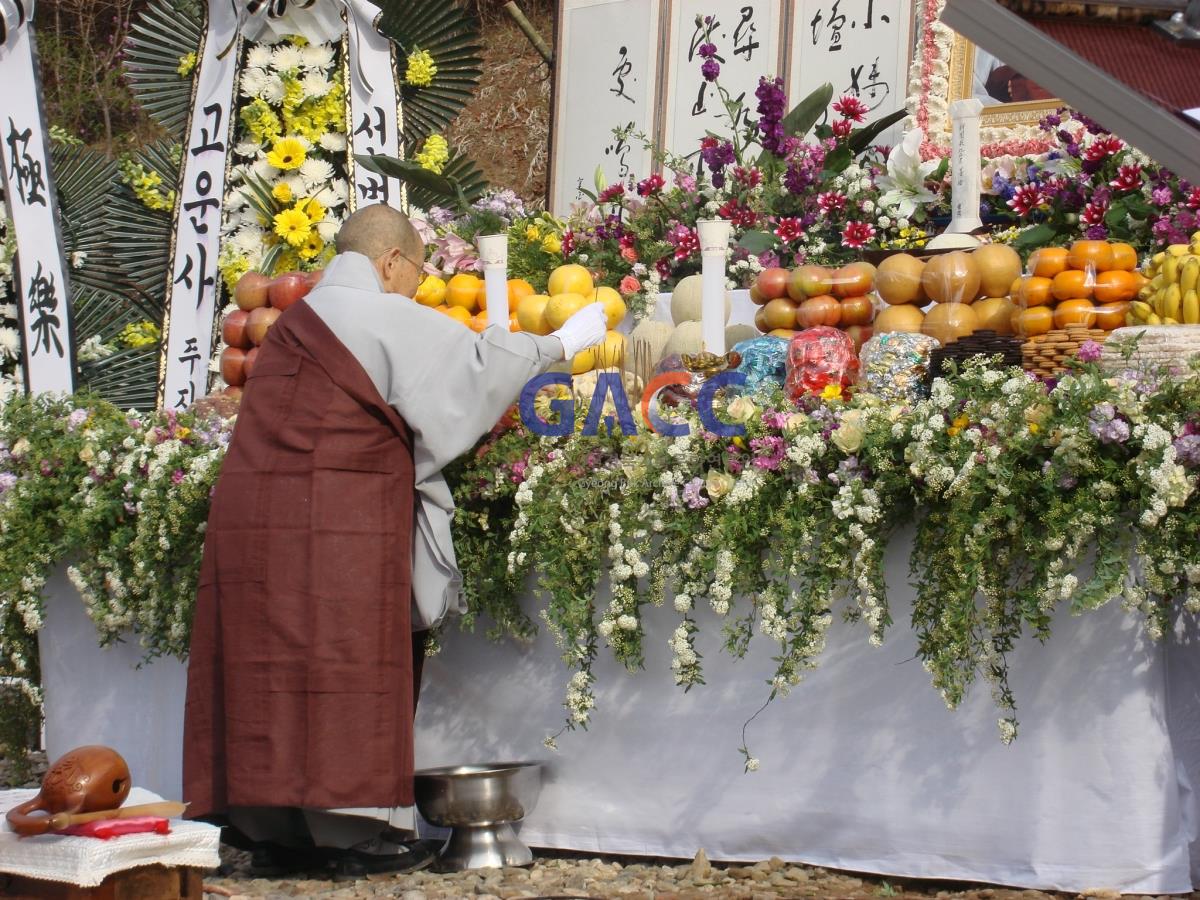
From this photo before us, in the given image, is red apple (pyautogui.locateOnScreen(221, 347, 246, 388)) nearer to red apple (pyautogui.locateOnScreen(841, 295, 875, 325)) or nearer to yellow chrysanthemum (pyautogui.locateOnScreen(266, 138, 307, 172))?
yellow chrysanthemum (pyautogui.locateOnScreen(266, 138, 307, 172))

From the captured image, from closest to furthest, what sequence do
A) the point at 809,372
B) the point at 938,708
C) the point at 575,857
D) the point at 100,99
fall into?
the point at 938,708 < the point at 809,372 < the point at 575,857 < the point at 100,99

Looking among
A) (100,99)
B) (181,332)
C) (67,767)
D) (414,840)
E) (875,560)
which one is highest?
(100,99)

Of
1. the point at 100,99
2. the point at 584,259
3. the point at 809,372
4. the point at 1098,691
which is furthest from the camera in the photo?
the point at 100,99

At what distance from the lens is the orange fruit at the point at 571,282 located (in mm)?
4191

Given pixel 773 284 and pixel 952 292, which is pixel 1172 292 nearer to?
pixel 952 292

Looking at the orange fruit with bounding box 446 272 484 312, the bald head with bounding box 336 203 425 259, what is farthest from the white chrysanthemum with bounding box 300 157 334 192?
the bald head with bounding box 336 203 425 259

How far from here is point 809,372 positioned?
11.3 feet

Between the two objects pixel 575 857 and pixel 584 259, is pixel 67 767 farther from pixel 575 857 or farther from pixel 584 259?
pixel 584 259

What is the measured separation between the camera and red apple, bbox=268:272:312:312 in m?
4.46

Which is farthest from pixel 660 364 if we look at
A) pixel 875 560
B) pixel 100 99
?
pixel 100 99

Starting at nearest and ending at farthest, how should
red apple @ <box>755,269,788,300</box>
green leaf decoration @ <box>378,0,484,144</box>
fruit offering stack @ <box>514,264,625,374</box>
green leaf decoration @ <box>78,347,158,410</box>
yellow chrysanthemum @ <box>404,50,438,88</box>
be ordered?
red apple @ <box>755,269,788,300</box> → fruit offering stack @ <box>514,264,625,374</box> → yellow chrysanthemum @ <box>404,50,438,88</box> → green leaf decoration @ <box>378,0,484,144</box> → green leaf decoration @ <box>78,347,158,410</box>

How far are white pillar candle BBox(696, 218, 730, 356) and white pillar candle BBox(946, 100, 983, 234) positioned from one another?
87cm

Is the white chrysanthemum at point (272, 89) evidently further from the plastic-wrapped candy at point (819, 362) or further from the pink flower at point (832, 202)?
the plastic-wrapped candy at point (819, 362)

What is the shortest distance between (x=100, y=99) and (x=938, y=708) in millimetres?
10114
